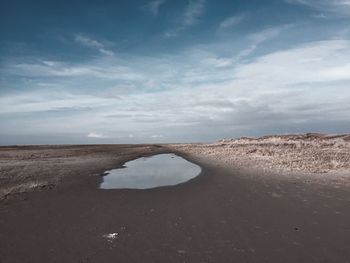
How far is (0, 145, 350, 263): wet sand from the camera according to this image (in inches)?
326

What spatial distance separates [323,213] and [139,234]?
21.6 feet

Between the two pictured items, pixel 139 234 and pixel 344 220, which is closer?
pixel 139 234

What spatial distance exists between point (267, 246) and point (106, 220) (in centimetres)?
541

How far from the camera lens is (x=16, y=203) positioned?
1384 centimetres

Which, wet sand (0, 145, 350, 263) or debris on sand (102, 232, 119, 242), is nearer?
wet sand (0, 145, 350, 263)

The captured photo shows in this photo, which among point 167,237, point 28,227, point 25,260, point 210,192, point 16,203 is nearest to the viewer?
point 25,260

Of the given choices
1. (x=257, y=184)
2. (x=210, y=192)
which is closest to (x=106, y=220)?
(x=210, y=192)

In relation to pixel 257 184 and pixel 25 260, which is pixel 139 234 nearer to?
pixel 25 260

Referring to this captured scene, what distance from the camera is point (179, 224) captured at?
10.8 metres

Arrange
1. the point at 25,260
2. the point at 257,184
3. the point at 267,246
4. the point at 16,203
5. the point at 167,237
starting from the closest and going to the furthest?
1. the point at 25,260
2. the point at 267,246
3. the point at 167,237
4. the point at 16,203
5. the point at 257,184

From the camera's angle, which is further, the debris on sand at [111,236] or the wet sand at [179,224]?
the debris on sand at [111,236]

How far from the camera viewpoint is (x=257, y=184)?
1798cm

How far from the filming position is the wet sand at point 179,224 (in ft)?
27.1

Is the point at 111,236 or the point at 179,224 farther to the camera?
the point at 179,224
